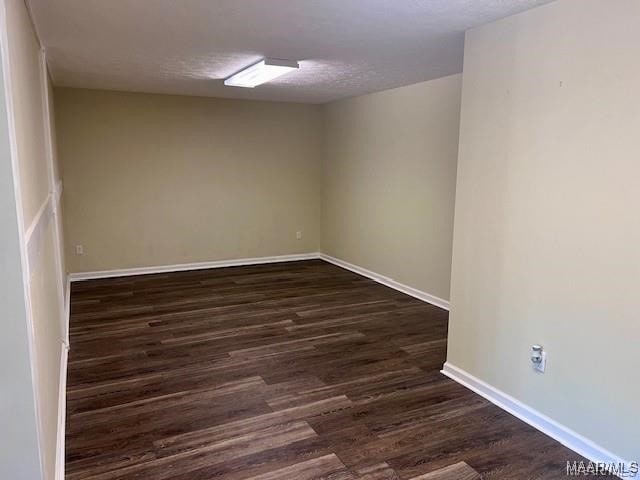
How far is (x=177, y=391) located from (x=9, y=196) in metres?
1.98

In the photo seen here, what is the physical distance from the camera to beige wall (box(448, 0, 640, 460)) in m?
2.15

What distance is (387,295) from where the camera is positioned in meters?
5.18

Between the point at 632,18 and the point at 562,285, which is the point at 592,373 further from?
the point at 632,18

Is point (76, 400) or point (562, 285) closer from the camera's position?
point (562, 285)

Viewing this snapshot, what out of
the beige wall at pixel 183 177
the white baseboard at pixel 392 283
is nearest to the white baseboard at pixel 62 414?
the beige wall at pixel 183 177

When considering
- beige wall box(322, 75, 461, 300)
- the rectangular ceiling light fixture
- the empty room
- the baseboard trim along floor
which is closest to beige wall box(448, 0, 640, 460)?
the empty room

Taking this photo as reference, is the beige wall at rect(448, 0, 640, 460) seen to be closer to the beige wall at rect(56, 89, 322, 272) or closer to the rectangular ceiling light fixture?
the rectangular ceiling light fixture

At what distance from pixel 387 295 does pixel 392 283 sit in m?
0.36

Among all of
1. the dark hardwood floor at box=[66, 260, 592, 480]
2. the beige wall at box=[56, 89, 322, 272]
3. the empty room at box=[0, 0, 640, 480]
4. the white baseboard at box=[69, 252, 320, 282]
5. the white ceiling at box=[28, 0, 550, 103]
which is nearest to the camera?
the empty room at box=[0, 0, 640, 480]

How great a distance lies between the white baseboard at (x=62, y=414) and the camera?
2147 mm

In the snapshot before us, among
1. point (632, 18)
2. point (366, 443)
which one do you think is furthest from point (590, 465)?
point (632, 18)

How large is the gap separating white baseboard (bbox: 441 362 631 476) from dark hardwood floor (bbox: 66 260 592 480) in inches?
2.1

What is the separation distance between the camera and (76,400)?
9.39 ft

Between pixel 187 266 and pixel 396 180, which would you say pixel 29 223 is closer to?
pixel 396 180
